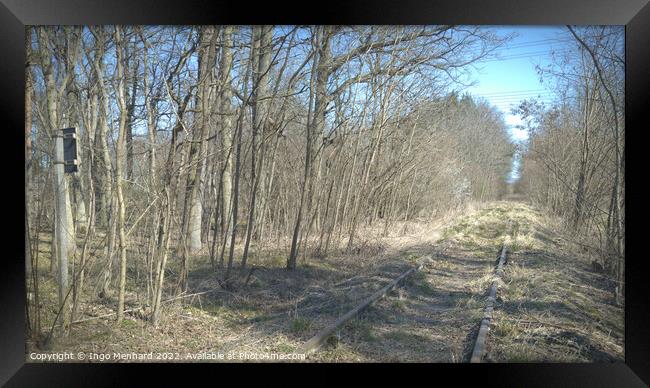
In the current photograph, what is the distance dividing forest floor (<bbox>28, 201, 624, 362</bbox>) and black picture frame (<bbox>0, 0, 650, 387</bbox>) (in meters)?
0.19

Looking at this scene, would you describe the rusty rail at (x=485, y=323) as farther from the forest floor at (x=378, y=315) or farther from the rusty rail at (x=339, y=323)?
the rusty rail at (x=339, y=323)

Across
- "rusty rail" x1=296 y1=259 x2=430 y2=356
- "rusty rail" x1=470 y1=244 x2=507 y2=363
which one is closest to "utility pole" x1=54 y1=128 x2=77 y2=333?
"rusty rail" x1=296 y1=259 x2=430 y2=356

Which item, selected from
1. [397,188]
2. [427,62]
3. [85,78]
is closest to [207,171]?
[85,78]

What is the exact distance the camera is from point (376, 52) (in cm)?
853

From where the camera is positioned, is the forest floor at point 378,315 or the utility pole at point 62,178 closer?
the utility pole at point 62,178

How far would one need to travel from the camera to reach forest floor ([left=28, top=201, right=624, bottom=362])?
5.14 m

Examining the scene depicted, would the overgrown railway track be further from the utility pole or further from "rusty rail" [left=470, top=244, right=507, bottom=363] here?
the utility pole
